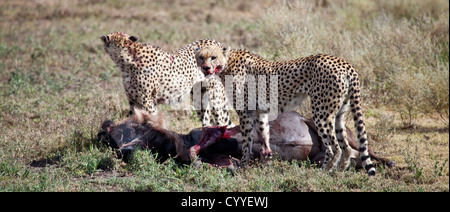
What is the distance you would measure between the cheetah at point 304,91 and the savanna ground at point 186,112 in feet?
0.88

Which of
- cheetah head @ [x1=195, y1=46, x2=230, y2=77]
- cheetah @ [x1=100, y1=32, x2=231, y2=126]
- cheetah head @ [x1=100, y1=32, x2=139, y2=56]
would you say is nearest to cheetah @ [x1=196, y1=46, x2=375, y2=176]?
cheetah head @ [x1=195, y1=46, x2=230, y2=77]

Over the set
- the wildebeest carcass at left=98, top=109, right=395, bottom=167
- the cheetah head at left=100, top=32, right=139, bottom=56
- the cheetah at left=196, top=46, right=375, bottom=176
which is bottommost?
the wildebeest carcass at left=98, top=109, right=395, bottom=167

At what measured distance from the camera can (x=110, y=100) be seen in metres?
8.09

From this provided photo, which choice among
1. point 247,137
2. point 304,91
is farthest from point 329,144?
point 247,137

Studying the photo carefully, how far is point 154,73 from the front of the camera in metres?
6.53

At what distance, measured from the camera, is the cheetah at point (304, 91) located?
17.9 feet

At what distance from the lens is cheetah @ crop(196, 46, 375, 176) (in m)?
5.47

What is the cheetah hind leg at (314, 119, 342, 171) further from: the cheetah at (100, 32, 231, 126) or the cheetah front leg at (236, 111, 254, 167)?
the cheetah at (100, 32, 231, 126)

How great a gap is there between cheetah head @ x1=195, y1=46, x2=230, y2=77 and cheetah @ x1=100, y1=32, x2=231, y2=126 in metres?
0.32

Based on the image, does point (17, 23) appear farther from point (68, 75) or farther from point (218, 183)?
point (218, 183)

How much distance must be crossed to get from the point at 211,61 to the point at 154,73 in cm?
81

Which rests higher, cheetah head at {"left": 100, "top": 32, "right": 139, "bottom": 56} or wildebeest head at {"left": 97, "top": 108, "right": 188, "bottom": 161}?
cheetah head at {"left": 100, "top": 32, "right": 139, "bottom": 56}

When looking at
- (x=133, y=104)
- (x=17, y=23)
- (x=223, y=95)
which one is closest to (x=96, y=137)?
(x=133, y=104)
